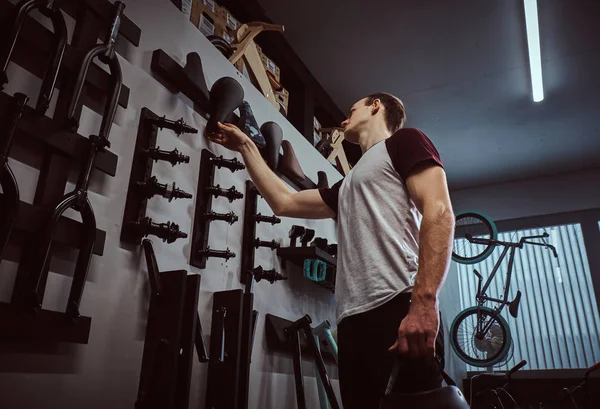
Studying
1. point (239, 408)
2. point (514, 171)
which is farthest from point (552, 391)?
point (239, 408)

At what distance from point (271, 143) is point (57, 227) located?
4.83ft

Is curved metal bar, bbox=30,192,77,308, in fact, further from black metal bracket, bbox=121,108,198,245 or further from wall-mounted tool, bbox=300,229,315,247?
wall-mounted tool, bbox=300,229,315,247

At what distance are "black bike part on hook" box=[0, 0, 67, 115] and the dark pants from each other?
113 centimetres

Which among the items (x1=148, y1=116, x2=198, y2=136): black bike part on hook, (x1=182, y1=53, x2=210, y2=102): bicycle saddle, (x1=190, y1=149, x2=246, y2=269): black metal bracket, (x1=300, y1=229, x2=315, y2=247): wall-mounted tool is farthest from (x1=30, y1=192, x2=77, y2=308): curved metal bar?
(x1=300, y1=229, x2=315, y2=247): wall-mounted tool

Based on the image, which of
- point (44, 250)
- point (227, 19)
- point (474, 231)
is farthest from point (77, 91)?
point (474, 231)

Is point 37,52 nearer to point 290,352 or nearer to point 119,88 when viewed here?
point 119,88

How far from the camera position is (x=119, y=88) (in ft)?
5.16

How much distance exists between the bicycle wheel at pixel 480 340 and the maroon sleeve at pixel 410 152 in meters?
4.40

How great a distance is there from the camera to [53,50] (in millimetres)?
1405

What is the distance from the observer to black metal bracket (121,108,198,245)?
1667 millimetres

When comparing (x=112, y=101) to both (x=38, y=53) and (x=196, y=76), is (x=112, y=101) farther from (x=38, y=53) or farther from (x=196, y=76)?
(x=196, y=76)

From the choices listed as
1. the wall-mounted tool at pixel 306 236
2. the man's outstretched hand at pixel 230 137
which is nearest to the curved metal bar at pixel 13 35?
the man's outstretched hand at pixel 230 137

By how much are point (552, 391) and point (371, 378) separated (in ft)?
16.1

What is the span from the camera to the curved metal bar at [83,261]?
1.32m
